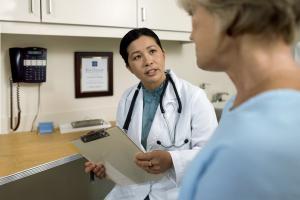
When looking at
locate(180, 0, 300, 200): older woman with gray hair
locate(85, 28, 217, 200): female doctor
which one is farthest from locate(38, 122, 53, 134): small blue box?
locate(180, 0, 300, 200): older woman with gray hair

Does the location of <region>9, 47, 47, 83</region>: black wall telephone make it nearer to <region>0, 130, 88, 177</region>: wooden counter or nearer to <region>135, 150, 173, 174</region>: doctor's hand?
<region>0, 130, 88, 177</region>: wooden counter

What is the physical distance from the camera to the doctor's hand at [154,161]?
1.22 m

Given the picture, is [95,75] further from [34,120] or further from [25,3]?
[25,3]

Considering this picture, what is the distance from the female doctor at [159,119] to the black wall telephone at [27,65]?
62 centimetres

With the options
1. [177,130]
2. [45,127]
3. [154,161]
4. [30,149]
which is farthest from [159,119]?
[45,127]

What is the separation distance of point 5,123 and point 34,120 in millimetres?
160

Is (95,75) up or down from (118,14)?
down

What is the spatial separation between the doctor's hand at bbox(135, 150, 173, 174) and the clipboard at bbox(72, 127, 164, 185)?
0.24ft

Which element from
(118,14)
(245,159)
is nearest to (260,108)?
(245,159)

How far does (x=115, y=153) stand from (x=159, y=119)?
0.77 ft

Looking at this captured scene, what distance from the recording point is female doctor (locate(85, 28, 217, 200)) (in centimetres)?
127

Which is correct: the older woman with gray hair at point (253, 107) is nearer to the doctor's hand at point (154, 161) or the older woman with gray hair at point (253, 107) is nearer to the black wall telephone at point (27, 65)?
the doctor's hand at point (154, 161)

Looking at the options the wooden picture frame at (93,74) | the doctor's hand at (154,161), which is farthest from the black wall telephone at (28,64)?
the doctor's hand at (154,161)

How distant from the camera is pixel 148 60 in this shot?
1.46 metres
